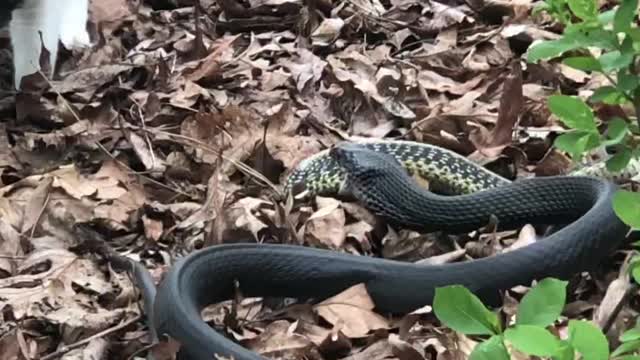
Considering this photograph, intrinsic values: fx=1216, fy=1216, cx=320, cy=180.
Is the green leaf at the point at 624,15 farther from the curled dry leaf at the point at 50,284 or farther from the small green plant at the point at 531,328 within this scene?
the curled dry leaf at the point at 50,284

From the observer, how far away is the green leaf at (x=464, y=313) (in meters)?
1.81

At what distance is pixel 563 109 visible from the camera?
6.77 ft

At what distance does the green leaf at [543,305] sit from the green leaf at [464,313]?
55 millimetres

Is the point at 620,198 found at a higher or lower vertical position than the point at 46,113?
higher

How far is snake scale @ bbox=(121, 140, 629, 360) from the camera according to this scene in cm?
301

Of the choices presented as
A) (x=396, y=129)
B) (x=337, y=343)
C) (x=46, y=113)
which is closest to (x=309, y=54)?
(x=396, y=129)

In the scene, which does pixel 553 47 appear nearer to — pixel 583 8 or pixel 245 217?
pixel 583 8

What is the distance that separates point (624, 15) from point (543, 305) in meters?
0.52

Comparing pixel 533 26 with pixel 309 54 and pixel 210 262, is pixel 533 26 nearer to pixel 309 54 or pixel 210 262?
pixel 309 54

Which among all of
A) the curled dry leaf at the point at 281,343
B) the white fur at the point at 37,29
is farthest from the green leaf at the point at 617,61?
the white fur at the point at 37,29

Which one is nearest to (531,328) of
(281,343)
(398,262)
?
(281,343)

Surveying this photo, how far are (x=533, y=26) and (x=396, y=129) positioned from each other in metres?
1.12

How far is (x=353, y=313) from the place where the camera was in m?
3.12

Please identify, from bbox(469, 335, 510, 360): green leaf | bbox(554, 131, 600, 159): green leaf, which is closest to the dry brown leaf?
bbox(554, 131, 600, 159): green leaf
